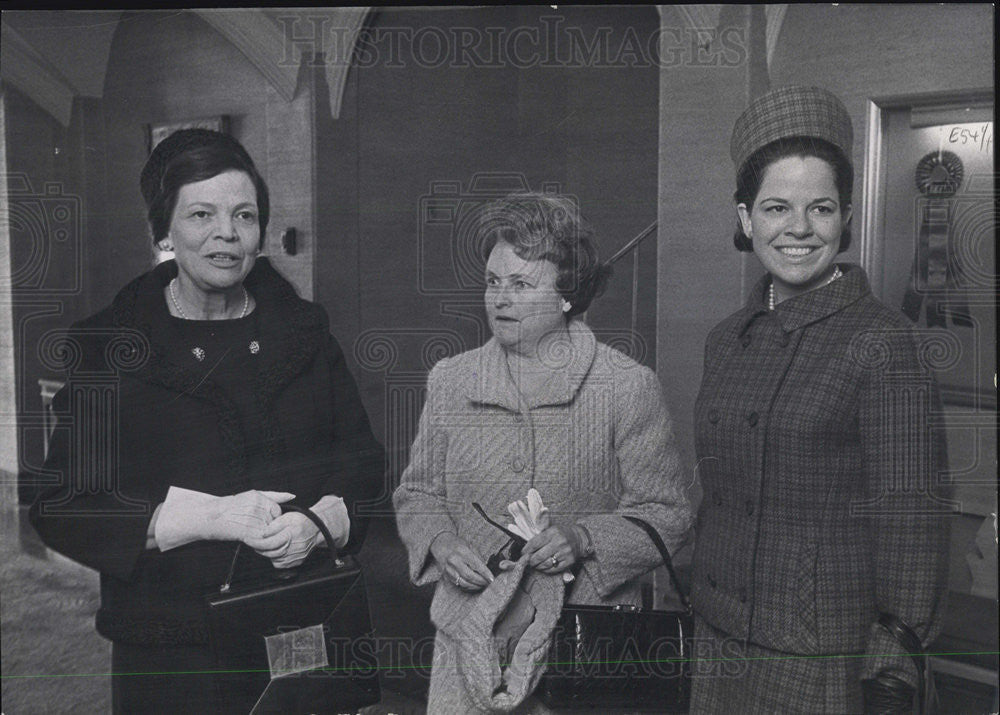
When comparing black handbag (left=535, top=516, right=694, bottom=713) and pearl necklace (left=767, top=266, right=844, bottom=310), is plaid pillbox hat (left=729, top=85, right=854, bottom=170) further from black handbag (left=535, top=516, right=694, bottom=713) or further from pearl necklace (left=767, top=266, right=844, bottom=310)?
black handbag (left=535, top=516, right=694, bottom=713)

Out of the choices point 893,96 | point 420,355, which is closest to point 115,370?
point 420,355

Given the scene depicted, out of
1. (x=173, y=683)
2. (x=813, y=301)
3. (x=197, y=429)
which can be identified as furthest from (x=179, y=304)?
(x=813, y=301)

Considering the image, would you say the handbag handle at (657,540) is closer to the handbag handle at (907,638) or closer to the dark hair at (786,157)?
the handbag handle at (907,638)

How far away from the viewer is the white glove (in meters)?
2.47

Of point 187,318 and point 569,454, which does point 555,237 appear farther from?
point 187,318

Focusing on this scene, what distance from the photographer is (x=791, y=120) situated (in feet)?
7.95

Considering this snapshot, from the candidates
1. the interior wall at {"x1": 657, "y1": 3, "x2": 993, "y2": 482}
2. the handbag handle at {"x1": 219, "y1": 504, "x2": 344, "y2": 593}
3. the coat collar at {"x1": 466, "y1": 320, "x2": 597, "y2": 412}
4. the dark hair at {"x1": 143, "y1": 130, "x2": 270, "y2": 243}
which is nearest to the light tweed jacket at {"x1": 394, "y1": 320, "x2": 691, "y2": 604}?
the coat collar at {"x1": 466, "y1": 320, "x2": 597, "y2": 412}

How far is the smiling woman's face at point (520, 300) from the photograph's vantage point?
2.44 meters

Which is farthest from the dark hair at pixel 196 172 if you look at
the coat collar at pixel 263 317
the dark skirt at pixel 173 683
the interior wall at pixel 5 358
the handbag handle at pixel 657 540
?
the handbag handle at pixel 657 540

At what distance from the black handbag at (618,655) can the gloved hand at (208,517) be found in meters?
0.79

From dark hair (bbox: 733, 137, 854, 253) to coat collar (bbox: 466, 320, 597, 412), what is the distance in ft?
1.52

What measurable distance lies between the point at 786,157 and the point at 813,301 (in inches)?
13.8

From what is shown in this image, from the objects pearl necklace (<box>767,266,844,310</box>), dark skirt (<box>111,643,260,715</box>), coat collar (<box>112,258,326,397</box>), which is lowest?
dark skirt (<box>111,643,260,715</box>)

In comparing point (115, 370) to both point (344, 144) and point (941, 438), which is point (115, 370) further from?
point (941, 438)
